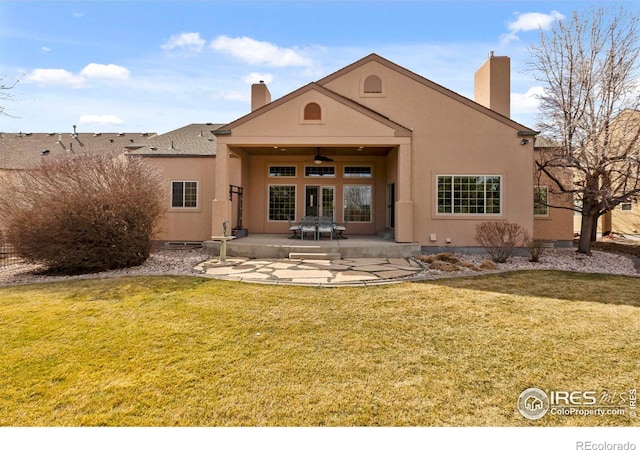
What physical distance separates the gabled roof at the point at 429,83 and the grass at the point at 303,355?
7.67 meters

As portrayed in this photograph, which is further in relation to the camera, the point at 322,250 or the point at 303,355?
the point at 322,250

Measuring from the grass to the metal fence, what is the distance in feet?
10.4

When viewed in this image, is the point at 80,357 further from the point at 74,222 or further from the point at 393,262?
the point at 393,262

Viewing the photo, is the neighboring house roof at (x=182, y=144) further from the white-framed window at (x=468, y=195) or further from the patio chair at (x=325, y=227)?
the white-framed window at (x=468, y=195)

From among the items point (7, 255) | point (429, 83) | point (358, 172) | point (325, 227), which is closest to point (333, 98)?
point (429, 83)

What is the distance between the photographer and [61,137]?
1007 inches

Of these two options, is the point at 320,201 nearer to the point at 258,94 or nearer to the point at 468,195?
the point at 258,94

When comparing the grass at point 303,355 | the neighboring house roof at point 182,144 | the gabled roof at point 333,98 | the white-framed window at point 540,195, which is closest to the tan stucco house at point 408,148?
the gabled roof at point 333,98

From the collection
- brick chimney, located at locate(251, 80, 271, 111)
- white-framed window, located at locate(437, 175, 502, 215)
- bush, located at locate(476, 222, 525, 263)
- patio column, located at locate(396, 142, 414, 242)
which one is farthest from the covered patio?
brick chimney, located at locate(251, 80, 271, 111)

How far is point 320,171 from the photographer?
15250 millimetres

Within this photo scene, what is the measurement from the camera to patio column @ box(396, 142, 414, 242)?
11.7m

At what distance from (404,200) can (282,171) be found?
636cm

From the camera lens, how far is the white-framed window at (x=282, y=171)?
1530 cm

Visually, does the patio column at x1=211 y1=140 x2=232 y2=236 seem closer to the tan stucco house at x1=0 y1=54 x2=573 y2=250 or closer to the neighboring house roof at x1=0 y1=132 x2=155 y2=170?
the tan stucco house at x1=0 y1=54 x2=573 y2=250
